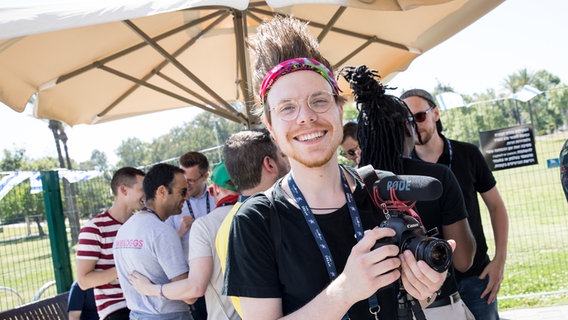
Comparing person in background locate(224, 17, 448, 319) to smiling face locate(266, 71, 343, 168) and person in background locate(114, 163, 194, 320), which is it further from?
person in background locate(114, 163, 194, 320)

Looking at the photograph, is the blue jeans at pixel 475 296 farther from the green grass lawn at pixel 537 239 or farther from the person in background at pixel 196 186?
the green grass lawn at pixel 537 239

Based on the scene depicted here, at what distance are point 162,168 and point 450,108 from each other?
20.4ft

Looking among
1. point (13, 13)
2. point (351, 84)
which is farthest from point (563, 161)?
point (13, 13)

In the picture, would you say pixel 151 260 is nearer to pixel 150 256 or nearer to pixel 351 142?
pixel 150 256

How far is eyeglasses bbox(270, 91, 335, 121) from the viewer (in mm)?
1654

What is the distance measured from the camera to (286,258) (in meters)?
1.57

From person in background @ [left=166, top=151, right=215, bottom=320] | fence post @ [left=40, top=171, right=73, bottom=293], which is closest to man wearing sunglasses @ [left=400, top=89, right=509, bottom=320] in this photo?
person in background @ [left=166, top=151, right=215, bottom=320]

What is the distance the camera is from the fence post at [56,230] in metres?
6.22

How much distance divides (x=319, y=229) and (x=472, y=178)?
2.05 meters

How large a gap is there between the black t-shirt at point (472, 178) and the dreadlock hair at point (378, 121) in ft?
3.41

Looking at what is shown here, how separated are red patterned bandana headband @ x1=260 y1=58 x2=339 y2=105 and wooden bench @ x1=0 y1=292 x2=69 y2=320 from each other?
12.7ft

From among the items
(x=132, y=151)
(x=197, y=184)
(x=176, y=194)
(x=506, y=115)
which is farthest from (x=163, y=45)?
(x=132, y=151)

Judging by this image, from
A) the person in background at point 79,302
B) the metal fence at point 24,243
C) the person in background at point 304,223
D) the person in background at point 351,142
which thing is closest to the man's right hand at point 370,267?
the person in background at point 304,223

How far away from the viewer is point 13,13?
3.06 metres
